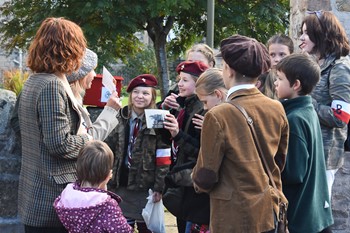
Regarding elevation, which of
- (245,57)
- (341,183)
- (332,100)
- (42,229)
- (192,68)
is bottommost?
(341,183)

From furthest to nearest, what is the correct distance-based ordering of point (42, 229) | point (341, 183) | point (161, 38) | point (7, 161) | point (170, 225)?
point (161, 38), point (170, 225), point (341, 183), point (7, 161), point (42, 229)

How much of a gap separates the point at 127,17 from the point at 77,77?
732cm

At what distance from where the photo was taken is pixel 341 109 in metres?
3.81

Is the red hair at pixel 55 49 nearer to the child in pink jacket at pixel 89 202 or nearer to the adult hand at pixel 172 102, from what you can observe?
the child in pink jacket at pixel 89 202

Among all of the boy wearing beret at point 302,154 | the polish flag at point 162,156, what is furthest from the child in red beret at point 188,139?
the boy wearing beret at point 302,154

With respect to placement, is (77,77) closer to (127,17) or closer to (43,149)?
(43,149)

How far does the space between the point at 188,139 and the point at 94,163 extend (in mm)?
936

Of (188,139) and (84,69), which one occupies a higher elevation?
(84,69)

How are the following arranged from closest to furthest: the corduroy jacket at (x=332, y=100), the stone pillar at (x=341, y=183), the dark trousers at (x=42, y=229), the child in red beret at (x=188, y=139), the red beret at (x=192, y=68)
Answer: the dark trousers at (x=42, y=229) → the child in red beret at (x=188, y=139) → the corduroy jacket at (x=332, y=100) → the red beret at (x=192, y=68) → the stone pillar at (x=341, y=183)

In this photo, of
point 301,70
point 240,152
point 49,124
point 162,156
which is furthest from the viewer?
point 162,156

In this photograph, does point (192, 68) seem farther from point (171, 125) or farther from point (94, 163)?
point (94, 163)

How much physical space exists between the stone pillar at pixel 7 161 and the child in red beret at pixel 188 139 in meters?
0.99

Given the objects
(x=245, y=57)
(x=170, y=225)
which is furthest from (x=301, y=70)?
(x=170, y=225)

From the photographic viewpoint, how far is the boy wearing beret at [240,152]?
2789mm
